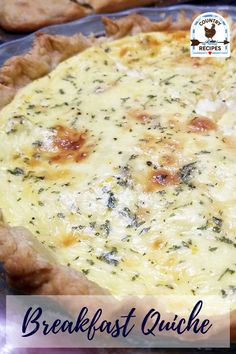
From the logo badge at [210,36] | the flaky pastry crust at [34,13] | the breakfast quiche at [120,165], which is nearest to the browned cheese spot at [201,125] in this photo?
the breakfast quiche at [120,165]

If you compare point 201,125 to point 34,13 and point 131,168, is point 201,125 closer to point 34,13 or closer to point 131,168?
point 131,168

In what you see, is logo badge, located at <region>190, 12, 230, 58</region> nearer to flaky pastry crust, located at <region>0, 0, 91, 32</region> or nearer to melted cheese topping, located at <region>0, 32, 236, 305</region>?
melted cheese topping, located at <region>0, 32, 236, 305</region>

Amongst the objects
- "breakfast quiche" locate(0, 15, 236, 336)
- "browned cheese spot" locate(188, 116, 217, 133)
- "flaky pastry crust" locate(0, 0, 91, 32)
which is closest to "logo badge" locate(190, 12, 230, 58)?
"breakfast quiche" locate(0, 15, 236, 336)

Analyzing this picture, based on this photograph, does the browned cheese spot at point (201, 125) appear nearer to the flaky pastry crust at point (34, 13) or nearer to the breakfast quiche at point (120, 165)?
the breakfast quiche at point (120, 165)

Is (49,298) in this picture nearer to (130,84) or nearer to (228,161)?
(228,161)

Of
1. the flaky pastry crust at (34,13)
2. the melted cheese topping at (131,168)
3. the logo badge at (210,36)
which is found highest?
the flaky pastry crust at (34,13)

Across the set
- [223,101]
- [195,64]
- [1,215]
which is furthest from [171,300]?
[195,64]
